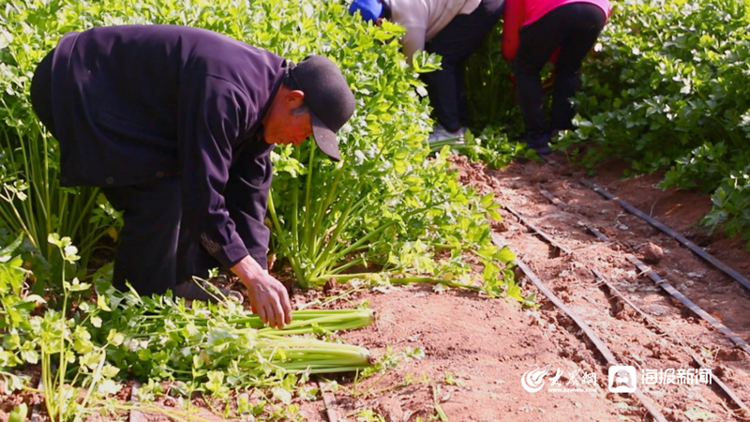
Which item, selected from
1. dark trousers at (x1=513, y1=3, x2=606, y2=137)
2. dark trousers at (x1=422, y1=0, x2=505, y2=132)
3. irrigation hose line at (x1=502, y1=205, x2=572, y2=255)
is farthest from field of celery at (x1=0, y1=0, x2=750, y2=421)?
dark trousers at (x1=422, y1=0, x2=505, y2=132)

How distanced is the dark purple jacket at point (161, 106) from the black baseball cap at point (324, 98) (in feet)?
0.42

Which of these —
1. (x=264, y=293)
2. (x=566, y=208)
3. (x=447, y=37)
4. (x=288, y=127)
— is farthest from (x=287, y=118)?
(x=447, y=37)

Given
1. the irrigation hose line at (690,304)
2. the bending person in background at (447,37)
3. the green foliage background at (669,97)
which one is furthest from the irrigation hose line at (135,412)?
the bending person in background at (447,37)

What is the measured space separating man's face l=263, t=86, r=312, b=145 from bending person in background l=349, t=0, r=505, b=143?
3.60 metres

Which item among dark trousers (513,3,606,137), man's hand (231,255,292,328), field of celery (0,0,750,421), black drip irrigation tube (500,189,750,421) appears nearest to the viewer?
man's hand (231,255,292,328)

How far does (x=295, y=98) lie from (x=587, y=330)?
1.66 metres

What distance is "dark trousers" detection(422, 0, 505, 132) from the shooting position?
7004 millimetres

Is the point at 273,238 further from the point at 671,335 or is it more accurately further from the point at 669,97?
the point at 669,97

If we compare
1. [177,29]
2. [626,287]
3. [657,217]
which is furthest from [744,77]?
[177,29]

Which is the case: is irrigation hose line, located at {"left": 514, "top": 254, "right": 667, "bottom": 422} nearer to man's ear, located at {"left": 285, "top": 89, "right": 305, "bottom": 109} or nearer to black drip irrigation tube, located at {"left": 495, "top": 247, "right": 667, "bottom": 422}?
black drip irrigation tube, located at {"left": 495, "top": 247, "right": 667, "bottom": 422}

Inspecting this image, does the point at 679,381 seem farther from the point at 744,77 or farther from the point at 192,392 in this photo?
the point at 744,77

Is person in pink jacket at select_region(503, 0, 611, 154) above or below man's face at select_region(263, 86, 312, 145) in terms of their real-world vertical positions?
below

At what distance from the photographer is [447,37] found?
7066 millimetres

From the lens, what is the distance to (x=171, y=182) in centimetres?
334
